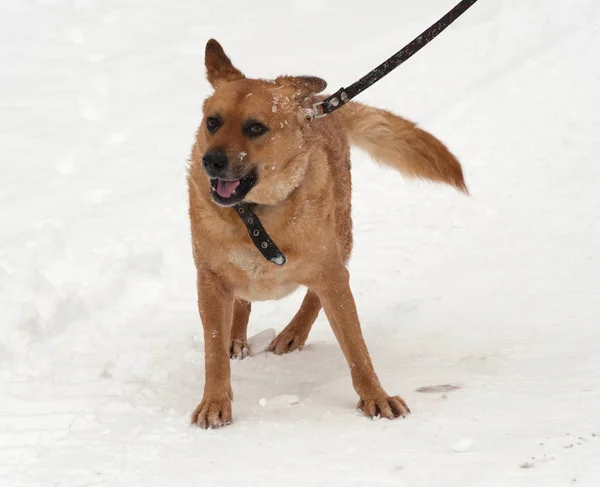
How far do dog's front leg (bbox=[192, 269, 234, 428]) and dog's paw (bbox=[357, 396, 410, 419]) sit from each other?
1.96 feet

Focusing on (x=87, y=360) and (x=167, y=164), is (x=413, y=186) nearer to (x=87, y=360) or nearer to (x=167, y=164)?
(x=167, y=164)

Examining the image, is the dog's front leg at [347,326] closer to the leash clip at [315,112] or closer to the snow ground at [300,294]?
the snow ground at [300,294]

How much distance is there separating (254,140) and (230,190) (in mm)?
247

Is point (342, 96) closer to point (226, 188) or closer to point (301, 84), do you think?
point (301, 84)

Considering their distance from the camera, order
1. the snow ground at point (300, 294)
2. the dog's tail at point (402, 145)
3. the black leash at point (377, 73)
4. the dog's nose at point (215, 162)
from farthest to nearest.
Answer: the dog's tail at point (402, 145)
the black leash at point (377, 73)
the dog's nose at point (215, 162)
the snow ground at point (300, 294)

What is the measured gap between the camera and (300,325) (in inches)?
195

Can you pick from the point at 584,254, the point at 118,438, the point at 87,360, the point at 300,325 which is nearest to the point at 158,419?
the point at 118,438

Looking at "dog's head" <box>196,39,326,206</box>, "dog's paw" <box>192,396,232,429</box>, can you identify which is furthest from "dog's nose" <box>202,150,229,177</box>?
"dog's paw" <box>192,396,232,429</box>

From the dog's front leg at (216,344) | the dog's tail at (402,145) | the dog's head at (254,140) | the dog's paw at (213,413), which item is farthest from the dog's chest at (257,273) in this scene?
the dog's tail at (402,145)

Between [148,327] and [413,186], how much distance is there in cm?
290

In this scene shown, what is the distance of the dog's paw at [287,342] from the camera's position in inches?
192

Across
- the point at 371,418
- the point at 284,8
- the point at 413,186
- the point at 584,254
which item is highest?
the point at 284,8

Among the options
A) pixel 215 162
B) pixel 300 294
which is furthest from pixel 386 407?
pixel 300 294

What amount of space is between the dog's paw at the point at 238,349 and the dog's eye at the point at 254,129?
1461 mm
